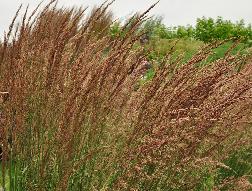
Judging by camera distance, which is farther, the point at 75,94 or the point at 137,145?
the point at 137,145

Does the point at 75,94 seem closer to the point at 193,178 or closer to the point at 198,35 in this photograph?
the point at 193,178

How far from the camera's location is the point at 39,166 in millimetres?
2990

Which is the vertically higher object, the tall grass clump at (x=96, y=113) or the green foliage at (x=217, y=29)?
the green foliage at (x=217, y=29)

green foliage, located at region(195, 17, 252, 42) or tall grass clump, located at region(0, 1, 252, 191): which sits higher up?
green foliage, located at region(195, 17, 252, 42)

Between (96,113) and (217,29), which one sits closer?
(96,113)

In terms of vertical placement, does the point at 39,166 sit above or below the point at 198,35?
below

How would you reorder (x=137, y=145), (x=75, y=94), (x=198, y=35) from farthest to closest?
(x=198, y=35)
(x=137, y=145)
(x=75, y=94)

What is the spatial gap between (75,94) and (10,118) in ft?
1.98

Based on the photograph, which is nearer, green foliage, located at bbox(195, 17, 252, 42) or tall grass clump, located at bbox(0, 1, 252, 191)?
tall grass clump, located at bbox(0, 1, 252, 191)

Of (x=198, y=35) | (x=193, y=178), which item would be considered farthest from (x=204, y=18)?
(x=193, y=178)

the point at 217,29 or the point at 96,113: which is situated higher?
the point at 217,29

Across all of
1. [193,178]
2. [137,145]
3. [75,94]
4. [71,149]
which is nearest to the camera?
[75,94]

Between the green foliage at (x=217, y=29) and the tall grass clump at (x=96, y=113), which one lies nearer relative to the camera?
the tall grass clump at (x=96, y=113)

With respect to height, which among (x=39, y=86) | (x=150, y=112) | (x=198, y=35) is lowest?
(x=150, y=112)
